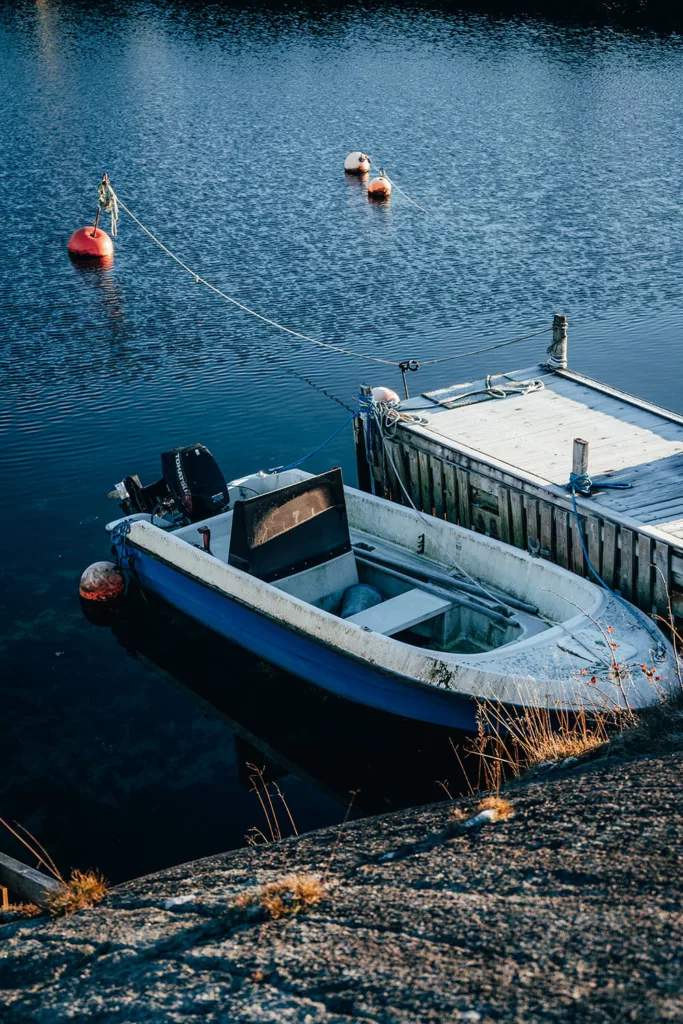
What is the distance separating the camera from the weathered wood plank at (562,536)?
37.1 ft

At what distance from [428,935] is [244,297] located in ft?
62.6

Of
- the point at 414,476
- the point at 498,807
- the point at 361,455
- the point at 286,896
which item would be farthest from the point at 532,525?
the point at 286,896

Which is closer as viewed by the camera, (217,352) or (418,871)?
(418,871)

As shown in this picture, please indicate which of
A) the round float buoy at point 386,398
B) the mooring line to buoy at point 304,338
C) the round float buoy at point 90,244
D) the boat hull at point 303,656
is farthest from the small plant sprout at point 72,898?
the round float buoy at point 90,244

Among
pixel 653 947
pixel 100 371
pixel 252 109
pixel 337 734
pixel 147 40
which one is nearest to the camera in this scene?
pixel 653 947

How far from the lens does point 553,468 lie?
1198cm

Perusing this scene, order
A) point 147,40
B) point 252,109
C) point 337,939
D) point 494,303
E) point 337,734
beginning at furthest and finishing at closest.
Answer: point 147,40, point 252,109, point 494,303, point 337,734, point 337,939

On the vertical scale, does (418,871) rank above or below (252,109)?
below

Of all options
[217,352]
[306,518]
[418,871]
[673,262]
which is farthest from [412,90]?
[418,871]

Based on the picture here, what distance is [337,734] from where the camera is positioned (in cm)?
1091

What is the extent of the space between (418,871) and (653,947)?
160cm

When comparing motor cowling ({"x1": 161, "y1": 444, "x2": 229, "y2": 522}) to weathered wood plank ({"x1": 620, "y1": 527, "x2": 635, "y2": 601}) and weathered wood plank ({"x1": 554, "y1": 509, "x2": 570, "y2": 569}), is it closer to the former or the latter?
weathered wood plank ({"x1": 554, "y1": 509, "x2": 570, "y2": 569})

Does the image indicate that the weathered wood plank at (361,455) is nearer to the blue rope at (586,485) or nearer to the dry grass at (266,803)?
the blue rope at (586,485)

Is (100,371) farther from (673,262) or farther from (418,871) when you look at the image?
(418,871)
